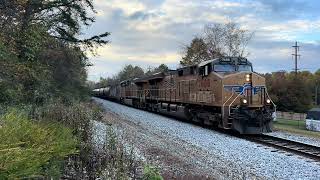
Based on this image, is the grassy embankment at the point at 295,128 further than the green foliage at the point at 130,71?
No

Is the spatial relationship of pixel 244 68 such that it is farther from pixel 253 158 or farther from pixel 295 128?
pixel 295 128

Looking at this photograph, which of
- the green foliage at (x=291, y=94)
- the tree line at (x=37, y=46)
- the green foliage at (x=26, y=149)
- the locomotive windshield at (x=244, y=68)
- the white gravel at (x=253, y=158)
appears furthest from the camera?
the green foliage at (x=291, y=94)

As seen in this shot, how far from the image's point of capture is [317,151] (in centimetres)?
1554

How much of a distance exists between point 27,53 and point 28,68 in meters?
0.97

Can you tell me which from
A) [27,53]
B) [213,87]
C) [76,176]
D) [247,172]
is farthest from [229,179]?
[27,53]

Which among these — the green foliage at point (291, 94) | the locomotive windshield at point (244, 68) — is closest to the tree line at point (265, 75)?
the green foliage at point (291, 94)

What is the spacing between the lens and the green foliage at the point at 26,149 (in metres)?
4.04

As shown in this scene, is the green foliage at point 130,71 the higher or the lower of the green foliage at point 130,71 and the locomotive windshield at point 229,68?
the higher

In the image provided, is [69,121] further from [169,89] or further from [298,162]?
[169,89]

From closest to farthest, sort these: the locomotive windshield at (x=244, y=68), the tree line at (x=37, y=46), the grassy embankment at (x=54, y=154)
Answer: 1. the grassy embankment at (x=54, y=154)
2. the tree line at (x=37, y=46)
3. the locomotive windshield at (x=244, y=68)

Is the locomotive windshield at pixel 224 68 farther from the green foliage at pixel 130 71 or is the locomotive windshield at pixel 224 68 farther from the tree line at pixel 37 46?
the green foliage at pixel 130 71

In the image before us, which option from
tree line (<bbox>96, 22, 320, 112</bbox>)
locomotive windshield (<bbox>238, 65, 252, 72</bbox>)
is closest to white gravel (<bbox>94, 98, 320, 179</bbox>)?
locomotive windshield (<bbox>238, 65, 252, 72</bbox>)

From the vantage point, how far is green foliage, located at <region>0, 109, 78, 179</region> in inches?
159

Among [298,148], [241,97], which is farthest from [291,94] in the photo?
[298,148]
